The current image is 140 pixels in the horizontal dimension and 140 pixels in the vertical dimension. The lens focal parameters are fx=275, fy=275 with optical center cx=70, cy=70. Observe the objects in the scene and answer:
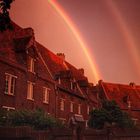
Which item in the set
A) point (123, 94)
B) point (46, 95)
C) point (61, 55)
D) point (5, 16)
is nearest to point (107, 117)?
point (46, 95)

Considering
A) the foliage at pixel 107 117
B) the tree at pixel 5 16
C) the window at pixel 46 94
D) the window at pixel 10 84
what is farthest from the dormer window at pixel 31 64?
the tree at pixel 5 16

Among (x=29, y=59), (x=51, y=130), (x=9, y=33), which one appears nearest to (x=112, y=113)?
(x=29, y=59)

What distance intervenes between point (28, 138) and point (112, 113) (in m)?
23.2

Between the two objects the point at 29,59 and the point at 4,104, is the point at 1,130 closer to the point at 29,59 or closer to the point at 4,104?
the point at 4,104

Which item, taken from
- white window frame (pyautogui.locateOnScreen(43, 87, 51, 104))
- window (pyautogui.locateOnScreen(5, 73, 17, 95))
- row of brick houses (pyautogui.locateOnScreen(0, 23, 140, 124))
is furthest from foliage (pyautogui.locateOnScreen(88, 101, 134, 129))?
window (pyautogui.locateOnScreen(5, 73, 17, 95))

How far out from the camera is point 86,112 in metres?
45.0

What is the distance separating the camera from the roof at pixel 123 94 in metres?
61.0

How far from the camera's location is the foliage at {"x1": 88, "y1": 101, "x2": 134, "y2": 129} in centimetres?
3472

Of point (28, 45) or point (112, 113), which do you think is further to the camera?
point (112, 113)

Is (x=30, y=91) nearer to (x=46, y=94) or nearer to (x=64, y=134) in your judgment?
(x=46, y=94)

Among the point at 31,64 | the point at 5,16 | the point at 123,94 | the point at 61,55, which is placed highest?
the point at 61,55

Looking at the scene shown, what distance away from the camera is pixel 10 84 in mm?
24484

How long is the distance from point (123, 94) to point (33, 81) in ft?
130

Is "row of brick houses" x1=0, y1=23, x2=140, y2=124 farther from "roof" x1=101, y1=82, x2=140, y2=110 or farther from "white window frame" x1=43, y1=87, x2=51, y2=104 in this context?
"roof" x1=101, y1=82, x2=140, y2=110
